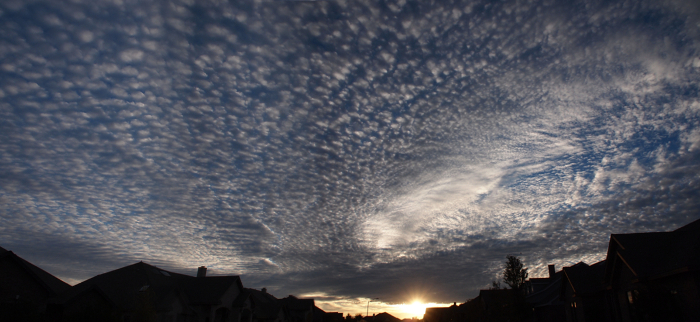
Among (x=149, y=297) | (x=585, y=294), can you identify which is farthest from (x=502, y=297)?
(x=149, y=297)

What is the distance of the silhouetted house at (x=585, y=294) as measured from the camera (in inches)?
1273

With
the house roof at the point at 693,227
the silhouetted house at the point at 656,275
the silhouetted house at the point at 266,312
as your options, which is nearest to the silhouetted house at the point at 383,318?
the silhouetted house at the point at 266,312

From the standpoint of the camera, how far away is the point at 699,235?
922 inches

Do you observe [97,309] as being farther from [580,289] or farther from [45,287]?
[580,289]

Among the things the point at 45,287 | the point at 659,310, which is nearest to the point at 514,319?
the point at 659,310

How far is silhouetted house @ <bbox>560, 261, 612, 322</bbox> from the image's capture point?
106ft

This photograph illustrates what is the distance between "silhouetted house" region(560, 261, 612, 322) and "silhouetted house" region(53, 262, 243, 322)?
38001mm

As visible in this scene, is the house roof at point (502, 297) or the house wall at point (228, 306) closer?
the house wall at point (228, 306)

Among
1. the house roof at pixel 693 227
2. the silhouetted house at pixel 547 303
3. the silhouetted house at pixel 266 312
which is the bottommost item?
the silhouetted house at pixel 266 312

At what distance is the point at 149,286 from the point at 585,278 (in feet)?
143

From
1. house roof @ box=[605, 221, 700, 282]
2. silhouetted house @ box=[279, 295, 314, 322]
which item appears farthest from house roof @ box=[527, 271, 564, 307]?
silhouetted house @ box=[279, 295, 314, 322]

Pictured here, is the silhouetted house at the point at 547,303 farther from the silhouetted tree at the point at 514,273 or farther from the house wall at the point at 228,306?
the house wall at the point at 228,306

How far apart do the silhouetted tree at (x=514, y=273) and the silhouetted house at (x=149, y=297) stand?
36087 millimetres

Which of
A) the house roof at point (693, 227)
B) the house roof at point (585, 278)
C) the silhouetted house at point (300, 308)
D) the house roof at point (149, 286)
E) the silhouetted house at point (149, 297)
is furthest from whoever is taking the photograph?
the silhouetted house at point (300, 308)
